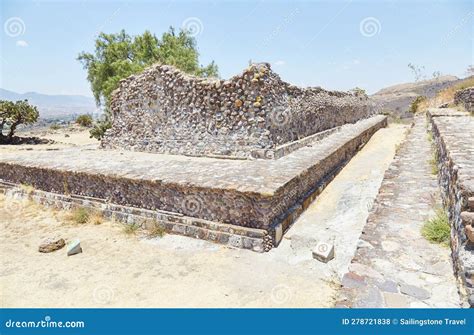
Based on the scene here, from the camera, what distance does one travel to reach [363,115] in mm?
24391

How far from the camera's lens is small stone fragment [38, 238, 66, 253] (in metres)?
4.71

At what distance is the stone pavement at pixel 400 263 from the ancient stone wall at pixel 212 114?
4.11 meters

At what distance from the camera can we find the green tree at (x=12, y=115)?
20375mm

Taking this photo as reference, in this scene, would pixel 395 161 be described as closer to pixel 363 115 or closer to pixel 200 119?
pixel 200 119

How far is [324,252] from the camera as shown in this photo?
3.98m

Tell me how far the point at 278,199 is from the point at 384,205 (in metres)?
1.74

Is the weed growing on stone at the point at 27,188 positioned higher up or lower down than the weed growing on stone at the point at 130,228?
higher up

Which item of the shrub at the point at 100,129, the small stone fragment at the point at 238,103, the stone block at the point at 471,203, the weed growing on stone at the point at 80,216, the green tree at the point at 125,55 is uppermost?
the green tree at the point at 125,55

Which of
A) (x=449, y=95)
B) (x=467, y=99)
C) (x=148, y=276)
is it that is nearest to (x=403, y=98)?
(x=449, y=95)

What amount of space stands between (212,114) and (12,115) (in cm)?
1836

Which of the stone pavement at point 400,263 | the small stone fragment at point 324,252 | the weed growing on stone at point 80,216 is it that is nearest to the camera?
the stone pavement at point 400,263

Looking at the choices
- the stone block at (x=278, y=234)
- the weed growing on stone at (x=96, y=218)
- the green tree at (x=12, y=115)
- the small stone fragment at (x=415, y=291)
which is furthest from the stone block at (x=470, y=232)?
the green tree at (x=12, y=115)

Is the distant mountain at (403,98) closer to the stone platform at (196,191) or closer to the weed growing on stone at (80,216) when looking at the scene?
the stone platform at (196,191)

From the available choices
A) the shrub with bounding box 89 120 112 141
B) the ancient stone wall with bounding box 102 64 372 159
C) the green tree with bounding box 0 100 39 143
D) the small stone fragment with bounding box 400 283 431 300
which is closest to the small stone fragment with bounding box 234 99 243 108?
the ancient stone wall with bounding box 102 64 372 159
